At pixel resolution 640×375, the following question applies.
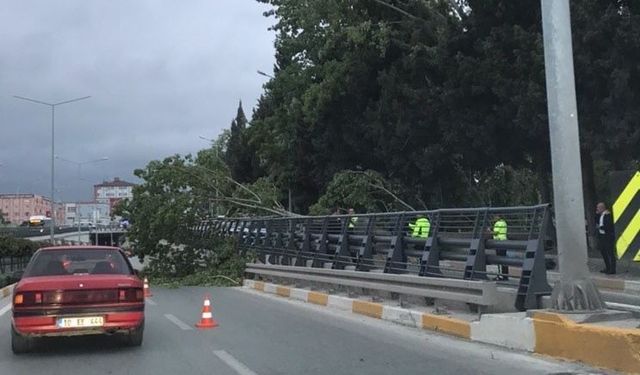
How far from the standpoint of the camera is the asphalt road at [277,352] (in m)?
8.04

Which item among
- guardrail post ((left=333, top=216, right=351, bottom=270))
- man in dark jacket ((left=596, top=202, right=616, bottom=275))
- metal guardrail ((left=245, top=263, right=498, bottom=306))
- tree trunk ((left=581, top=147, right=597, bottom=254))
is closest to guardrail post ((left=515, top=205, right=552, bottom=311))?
metal guardrail ((left=245, top=263, right=498, bottom=306))

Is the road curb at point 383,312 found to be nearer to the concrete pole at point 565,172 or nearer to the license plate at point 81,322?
the concrete pole at point 565,172

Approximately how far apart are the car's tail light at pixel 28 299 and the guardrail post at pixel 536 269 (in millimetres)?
6678

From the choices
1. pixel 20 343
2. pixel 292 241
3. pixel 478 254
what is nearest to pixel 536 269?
pixel 478 254

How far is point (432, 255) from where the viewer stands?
11867mm

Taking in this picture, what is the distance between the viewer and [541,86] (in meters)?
20.2

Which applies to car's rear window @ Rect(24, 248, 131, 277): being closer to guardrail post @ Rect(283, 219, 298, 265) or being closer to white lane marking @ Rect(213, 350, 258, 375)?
white lane marking @ Rect(213, 350, 258, 375)

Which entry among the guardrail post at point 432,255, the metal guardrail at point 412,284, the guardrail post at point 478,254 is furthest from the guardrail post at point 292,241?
the guardrail post at point 478,254

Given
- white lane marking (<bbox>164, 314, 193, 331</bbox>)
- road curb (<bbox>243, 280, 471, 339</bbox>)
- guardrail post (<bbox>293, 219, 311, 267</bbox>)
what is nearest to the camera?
road curb (<bbox>243, 280, 471, 339</bbox>)

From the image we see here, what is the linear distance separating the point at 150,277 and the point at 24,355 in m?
14.8

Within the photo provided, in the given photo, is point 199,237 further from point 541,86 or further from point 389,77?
point 541,86

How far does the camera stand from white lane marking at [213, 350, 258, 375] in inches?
316

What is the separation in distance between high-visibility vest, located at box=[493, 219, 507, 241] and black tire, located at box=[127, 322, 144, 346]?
18.6ft

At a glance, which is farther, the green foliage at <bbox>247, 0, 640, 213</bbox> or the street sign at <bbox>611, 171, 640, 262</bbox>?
the green foliage at <bbox>247, 0, 640, 213</bbox>
